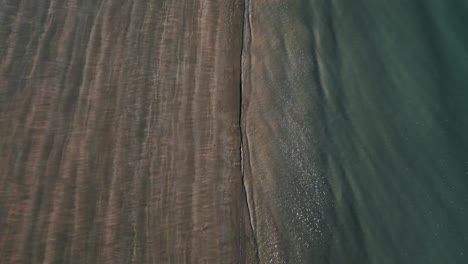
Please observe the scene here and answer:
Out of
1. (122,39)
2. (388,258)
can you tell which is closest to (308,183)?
(388,258)

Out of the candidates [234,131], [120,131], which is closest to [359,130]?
[234,131]

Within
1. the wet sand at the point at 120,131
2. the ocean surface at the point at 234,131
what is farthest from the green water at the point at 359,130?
the wet sand at the point at 120,131

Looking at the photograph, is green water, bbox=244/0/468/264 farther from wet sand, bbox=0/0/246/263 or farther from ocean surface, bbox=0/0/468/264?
wet sand, bbox=0/0/246/263

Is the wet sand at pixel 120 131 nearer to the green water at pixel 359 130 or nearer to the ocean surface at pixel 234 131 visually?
the ocean surface at pixel 234 131

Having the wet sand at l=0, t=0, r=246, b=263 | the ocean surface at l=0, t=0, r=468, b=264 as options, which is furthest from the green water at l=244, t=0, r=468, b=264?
the wet sand at l=0, t=0, r=246, b=263
